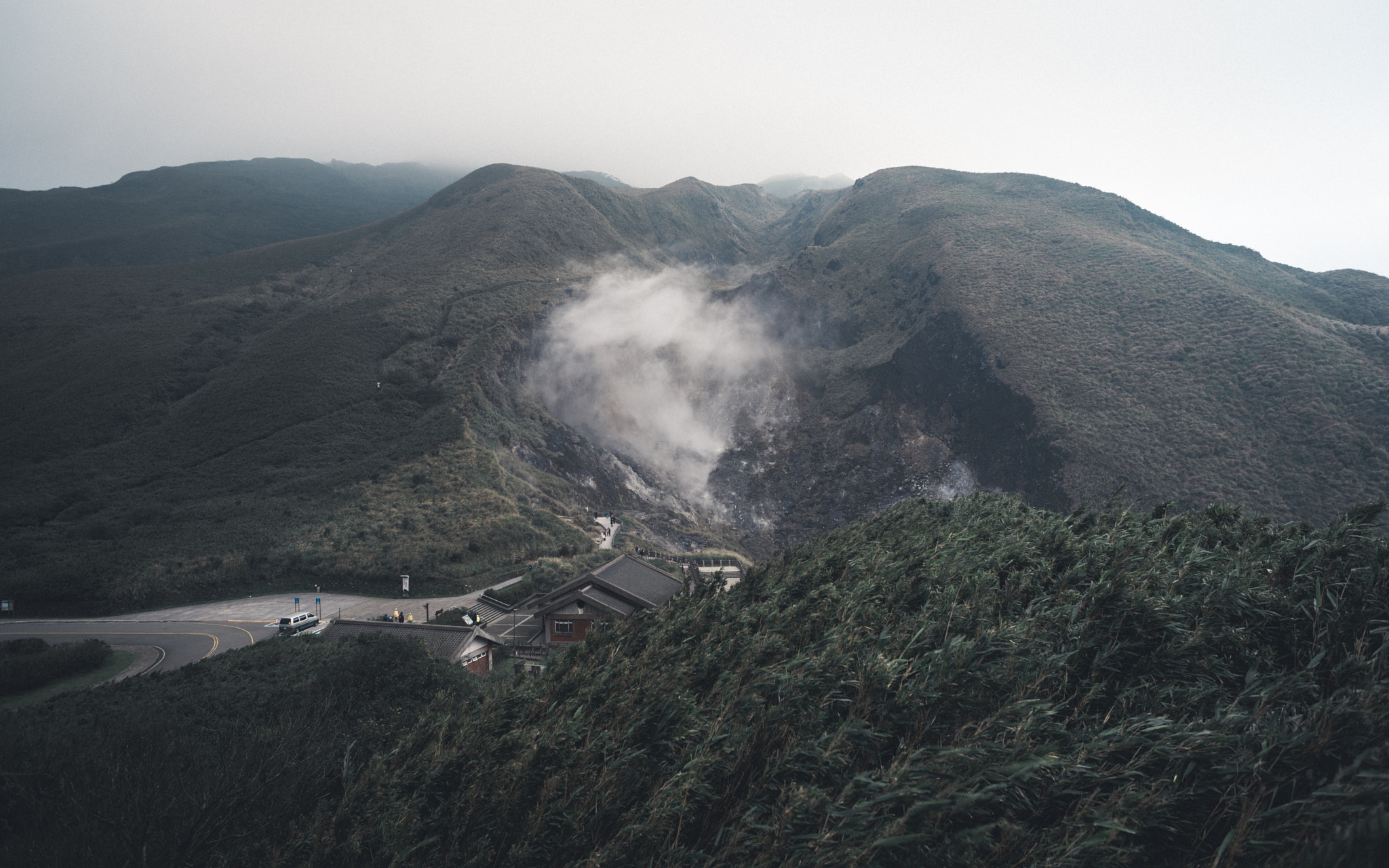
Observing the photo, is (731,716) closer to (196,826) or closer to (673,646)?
(673,646)

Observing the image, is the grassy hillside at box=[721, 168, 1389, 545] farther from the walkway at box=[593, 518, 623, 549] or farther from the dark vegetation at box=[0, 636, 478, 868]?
the dark vegetation at box=[0, 636, 478, 868]

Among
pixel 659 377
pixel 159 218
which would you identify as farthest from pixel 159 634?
pixel 159 218

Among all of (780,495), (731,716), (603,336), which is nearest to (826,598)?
(731,716)

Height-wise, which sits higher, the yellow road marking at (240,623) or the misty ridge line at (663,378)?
the misty ridge line at (663,378)

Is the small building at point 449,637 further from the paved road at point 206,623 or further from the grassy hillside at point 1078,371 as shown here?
the grassy hillside at point 1078,371

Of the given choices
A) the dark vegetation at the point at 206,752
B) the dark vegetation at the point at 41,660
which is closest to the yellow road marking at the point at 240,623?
the dark vegetation at the point at 41,660

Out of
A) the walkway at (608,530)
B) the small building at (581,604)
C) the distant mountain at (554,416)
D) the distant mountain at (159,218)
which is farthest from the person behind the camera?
the distant mountain at (159,218)
